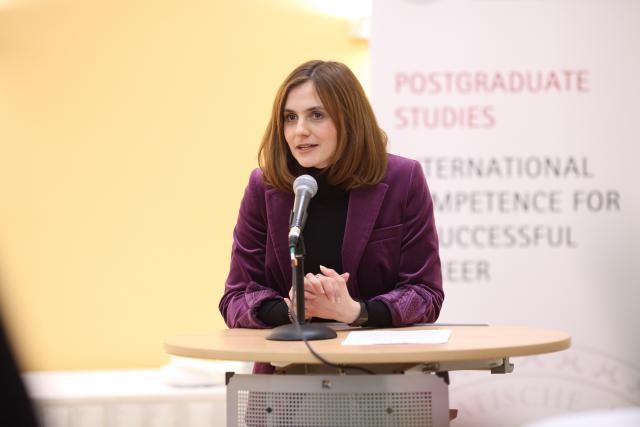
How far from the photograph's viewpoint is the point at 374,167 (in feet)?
7.98

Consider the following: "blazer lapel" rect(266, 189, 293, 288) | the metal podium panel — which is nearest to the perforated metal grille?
the metal podium panel

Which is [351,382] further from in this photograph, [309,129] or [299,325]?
[309,129]

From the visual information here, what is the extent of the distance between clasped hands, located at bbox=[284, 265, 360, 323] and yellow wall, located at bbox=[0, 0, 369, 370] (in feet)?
8.71

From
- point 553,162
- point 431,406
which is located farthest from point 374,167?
point 553,162

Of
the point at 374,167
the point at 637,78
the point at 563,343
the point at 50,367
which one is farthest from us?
the point at 50,367

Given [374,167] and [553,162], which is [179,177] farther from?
[374,167]

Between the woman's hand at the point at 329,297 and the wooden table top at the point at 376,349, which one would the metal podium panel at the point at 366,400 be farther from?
the woman's hand at the point at 329,297

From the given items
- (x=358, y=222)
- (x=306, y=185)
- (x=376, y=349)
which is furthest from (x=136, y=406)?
(x=376, y=349)

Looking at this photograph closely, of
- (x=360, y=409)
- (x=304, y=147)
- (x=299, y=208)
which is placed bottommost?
(x=360, y=409)

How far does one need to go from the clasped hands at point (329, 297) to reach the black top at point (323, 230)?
0.16m

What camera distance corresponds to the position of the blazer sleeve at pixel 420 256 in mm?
2355

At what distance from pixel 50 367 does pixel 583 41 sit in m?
3.03

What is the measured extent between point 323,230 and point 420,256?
0.26 m

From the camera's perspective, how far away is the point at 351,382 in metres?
1.98
